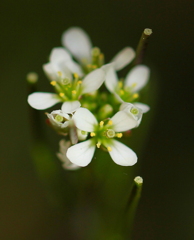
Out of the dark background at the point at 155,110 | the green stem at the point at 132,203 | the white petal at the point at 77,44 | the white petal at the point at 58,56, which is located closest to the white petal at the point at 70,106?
the white petal at the point at 58,56

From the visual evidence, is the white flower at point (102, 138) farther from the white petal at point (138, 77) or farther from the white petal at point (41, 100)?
Answer: the white petal at point (138, 77)

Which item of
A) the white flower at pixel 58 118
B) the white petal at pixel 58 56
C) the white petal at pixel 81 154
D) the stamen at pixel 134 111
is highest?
the white petal at pixel 58 56

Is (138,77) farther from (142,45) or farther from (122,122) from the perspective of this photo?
(122,122)

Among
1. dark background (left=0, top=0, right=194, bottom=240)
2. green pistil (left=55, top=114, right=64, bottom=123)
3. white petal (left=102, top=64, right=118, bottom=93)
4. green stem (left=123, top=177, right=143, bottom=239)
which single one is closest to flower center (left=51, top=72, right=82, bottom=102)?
white petal (left=102, top=64, right=118, bottom=93)

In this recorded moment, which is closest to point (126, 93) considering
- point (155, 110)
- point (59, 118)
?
point (59, 118)

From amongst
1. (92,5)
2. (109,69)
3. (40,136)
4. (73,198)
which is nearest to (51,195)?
(73,198)

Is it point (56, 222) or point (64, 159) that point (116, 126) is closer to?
point (64, 159)
